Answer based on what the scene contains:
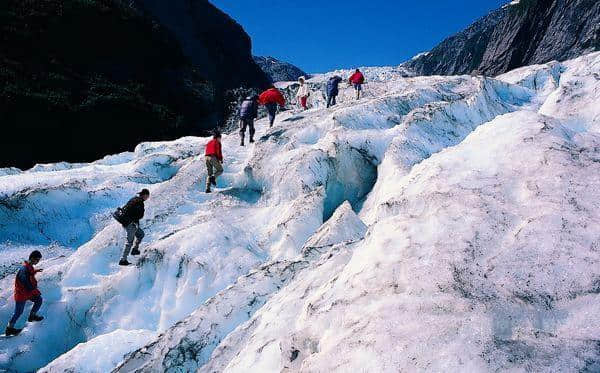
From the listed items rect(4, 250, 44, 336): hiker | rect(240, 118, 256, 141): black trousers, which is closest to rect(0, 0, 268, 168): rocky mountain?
rect(240, 118, 256, 141): black trousers

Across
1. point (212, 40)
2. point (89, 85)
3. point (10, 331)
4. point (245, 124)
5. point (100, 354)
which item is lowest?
point (10, 331)

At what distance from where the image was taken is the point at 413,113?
1614 centimetres

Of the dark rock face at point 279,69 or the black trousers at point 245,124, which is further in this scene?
the dark rock face at point 279,69

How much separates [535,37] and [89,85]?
7732cm

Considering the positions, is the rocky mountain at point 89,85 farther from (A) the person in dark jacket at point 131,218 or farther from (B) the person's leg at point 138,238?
(A) the person in dark jacket at point 131,218

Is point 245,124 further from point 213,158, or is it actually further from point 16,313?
point 16,313

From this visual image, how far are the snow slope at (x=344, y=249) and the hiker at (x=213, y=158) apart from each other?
2.03 feet

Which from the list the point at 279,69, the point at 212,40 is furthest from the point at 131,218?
the point at 279,69

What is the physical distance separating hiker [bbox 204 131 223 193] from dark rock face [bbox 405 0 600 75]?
68.5 metres

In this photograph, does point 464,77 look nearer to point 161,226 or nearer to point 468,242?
point 161,226

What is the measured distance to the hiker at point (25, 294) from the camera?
366 inches

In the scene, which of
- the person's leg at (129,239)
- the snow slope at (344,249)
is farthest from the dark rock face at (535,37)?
the person's leg at (129,239)

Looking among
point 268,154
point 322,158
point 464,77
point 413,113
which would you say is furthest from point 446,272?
point 464,77

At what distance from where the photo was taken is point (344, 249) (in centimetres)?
823
